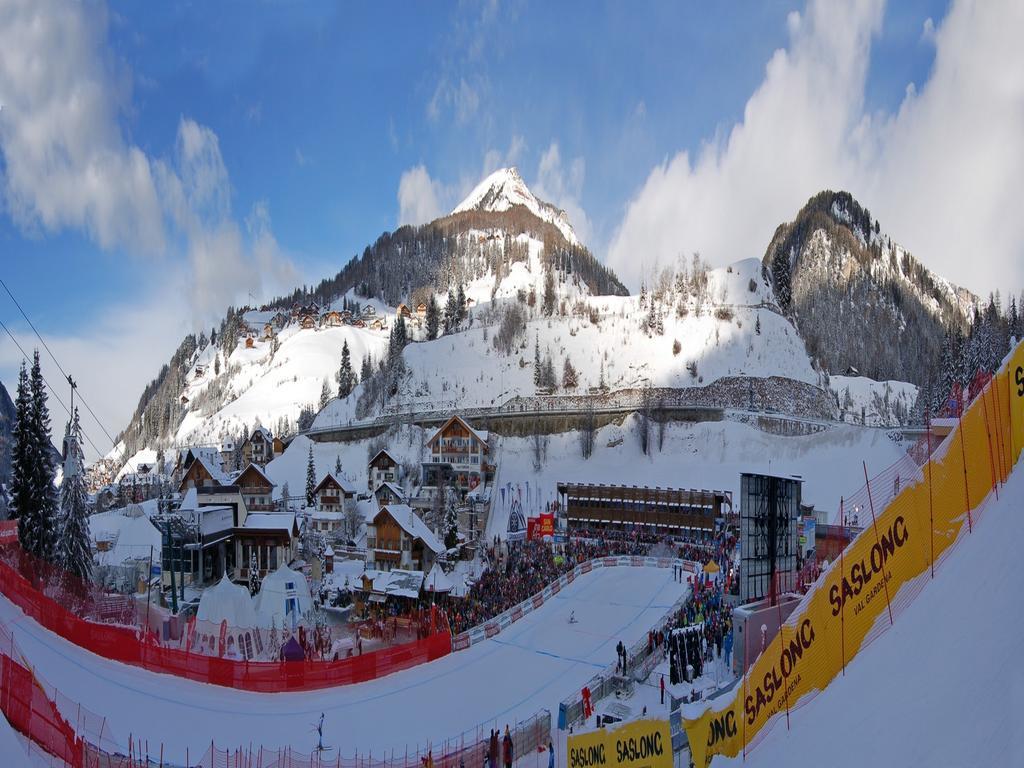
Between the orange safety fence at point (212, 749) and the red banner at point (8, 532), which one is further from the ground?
the red banner at point (8, 532)

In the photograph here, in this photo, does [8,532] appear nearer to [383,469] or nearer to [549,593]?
[549,593]

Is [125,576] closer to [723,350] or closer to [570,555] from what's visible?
[570,555]

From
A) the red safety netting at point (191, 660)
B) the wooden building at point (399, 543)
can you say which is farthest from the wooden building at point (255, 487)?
the red safety netting at point (191, 660)

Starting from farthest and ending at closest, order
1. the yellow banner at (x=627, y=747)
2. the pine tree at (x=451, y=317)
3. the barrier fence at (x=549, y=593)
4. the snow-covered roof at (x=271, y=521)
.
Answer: the pine tree at (x=451, y=317) < the snow-covered roof at (x=271, y=521) < the barrier fence at (x=549, y=593) < the yellow banner at (x=627, y=747)

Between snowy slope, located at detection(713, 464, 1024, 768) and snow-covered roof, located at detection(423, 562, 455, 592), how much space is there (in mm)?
19443

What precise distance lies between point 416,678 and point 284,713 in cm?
371

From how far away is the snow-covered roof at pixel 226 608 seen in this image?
73.5ft

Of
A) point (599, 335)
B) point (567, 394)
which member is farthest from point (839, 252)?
point (567, 394)

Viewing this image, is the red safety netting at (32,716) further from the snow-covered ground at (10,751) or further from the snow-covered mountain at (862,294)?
the snow-covered mountain at (862,294)

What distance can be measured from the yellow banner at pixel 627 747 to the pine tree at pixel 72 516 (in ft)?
73.9

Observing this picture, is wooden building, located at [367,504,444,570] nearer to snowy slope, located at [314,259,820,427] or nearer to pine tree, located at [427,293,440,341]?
snowy slope, located at [314,259,820,427]

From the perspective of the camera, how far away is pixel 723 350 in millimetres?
69188

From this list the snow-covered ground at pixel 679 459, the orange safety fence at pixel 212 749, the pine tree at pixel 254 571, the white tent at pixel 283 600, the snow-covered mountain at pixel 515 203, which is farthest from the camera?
the snow-covered mountain at pixel 515 203

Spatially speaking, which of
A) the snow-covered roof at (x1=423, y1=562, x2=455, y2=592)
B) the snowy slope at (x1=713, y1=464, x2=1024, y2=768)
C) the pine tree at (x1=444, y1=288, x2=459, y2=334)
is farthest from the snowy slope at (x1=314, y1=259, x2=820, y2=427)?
the snowy slope at (x1=713, y1=464, x2=1024, y2=768)
